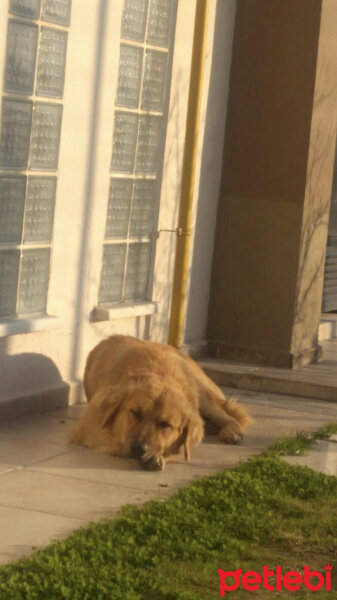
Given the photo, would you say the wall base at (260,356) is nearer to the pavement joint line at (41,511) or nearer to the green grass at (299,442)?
the green grass at (299,442)

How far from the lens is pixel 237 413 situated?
8305 mm

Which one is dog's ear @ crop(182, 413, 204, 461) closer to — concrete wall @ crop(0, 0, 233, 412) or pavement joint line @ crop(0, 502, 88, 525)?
concrete wall @ crop(0, 0, 233, 412)

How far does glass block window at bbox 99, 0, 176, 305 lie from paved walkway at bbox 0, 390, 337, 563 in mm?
1414

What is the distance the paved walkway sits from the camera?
5.62 meters

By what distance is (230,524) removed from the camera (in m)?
5.82

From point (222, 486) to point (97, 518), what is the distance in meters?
0.97

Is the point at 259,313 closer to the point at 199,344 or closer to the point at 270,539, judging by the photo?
the point at 199,344

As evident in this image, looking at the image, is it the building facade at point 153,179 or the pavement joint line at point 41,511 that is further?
the building facade at point 153,179

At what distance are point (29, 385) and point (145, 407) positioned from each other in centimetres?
137

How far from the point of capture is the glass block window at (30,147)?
25.6 feet

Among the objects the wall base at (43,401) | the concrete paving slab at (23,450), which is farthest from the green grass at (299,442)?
the wall base at (43,401)

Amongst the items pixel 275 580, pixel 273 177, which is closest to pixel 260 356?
pixel 273 177

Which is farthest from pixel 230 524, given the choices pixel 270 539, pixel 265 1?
pixel 265 1

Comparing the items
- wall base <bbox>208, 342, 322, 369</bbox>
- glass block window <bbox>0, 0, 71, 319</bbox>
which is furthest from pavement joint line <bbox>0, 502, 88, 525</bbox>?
wall base <bbox>208, 342, 322, 369</bbox>
